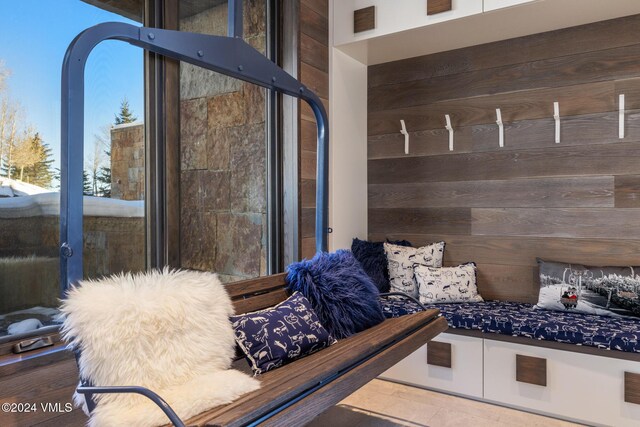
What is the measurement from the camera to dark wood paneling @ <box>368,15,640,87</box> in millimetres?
2725

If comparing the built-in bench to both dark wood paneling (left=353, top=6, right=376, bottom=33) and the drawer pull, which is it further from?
dark wood paneling (left=353, top=6, right=376, bottom=33)

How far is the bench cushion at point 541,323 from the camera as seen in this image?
2.20 meters

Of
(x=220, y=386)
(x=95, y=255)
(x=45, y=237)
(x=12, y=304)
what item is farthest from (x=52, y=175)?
(x=220, y=386)

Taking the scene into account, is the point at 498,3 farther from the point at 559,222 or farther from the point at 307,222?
the point at 307,222

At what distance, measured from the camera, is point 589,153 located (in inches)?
110

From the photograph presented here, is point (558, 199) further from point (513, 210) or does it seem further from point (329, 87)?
point (329, 87)

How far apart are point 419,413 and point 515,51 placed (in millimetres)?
2315

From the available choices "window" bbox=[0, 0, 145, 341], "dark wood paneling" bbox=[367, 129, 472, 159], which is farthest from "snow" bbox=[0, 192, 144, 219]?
"dark wood paneling" bbox=[367, 129, 472, 159]

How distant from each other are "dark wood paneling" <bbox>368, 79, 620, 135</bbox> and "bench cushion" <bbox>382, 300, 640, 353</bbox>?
123cm

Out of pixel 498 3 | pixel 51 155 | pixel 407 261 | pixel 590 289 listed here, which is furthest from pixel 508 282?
pixel 51 155

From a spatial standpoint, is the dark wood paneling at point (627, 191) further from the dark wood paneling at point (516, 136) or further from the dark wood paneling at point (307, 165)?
the dark wood paneling at point (307, 165)

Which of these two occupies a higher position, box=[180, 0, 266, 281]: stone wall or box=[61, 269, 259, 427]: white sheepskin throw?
box=[180, 0, 266, 281]: stone wall

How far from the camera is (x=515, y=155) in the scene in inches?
118

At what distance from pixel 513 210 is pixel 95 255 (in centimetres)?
246
